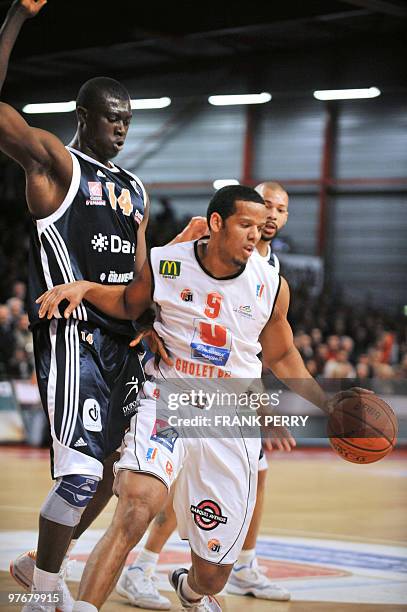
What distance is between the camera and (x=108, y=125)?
4.63m

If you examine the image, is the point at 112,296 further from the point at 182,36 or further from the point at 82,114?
the point at 182,36

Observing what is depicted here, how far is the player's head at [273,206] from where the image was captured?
579 cm

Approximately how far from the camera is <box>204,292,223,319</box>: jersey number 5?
4.39 metres

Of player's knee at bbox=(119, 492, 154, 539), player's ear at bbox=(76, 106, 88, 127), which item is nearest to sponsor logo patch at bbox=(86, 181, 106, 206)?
player's ear at bbox=(76, 106, 88, 127)

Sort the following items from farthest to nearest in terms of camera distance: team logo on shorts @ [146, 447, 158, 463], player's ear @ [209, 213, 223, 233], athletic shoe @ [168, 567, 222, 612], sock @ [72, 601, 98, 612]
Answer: athletic shoe @ [168, 567, 222, 612] < player's ear @ [209, 213, 223, 233] < team logo on shorts @ [146, 447, 158, 463] < sock @ [72, 601, 98, 612]

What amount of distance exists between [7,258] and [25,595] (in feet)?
51.9

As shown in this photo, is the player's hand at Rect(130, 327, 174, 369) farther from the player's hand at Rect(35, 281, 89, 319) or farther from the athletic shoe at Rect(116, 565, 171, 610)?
the athletic shoe at Rect(116, 565, 171, 610)

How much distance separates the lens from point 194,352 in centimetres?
440

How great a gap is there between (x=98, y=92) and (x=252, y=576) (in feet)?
8.91

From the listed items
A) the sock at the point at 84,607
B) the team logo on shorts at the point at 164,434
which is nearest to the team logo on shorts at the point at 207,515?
the team logo on shorts at the point at 164,434

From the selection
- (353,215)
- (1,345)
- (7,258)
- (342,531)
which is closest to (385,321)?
(353,215)

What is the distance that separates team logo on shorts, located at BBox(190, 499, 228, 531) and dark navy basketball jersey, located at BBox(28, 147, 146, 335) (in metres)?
0.86

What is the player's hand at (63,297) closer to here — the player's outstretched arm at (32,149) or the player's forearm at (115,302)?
the player's forearm at (115,302)

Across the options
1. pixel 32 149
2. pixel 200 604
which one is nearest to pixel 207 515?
pixel 200 604
